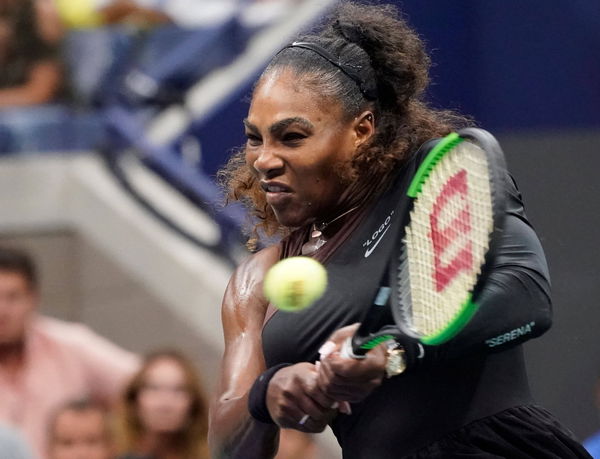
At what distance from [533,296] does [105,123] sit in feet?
13.1

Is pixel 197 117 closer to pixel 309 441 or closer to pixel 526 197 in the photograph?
pixel 526 197

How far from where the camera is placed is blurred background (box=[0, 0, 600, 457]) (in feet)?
17.4

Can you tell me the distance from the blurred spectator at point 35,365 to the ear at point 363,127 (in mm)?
2522

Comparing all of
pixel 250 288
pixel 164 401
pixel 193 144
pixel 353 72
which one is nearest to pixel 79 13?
pixel 193 144

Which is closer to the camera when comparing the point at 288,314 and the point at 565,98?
the point at 288,314

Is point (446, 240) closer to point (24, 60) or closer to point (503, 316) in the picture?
point (503, 316)

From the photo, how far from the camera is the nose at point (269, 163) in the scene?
2184 millimetres

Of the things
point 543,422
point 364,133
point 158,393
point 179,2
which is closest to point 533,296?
point 543,422

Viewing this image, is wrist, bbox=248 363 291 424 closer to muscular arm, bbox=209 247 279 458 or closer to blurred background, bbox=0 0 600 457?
muscular arm, bbox=209 247 279 458

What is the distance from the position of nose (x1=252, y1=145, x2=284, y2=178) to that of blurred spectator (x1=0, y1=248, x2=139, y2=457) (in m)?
2.46

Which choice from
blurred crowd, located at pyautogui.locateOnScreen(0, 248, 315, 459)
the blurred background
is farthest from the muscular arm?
the blurred background

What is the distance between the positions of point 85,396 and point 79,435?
0.37 meters

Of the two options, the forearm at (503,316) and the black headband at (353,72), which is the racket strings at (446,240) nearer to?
the forearm at (503,316)

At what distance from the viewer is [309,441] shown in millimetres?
4504
